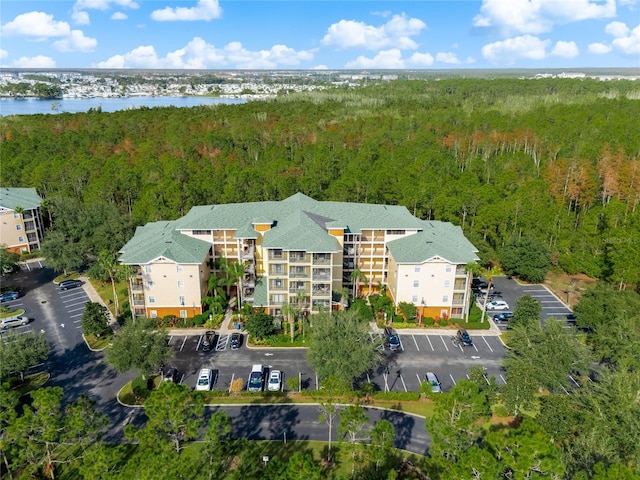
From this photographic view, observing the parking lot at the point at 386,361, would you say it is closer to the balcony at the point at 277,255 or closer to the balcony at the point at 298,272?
the balcony at the point at 298,272

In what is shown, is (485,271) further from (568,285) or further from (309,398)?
(309,398)

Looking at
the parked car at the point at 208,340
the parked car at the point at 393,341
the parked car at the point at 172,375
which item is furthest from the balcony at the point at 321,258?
the parked car at the point at 172,375

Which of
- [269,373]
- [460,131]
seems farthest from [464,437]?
[460,131]

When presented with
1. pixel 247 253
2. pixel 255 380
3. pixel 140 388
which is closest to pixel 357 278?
pixel 247 253

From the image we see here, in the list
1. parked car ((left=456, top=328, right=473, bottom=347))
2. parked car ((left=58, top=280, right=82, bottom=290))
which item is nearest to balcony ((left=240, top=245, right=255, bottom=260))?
parked car ((left=58, top=280, right=82, bottom=290))

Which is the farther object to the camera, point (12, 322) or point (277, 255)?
point (12, 322)

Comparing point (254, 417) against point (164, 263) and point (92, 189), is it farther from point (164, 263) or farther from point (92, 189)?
point (92, 189)
